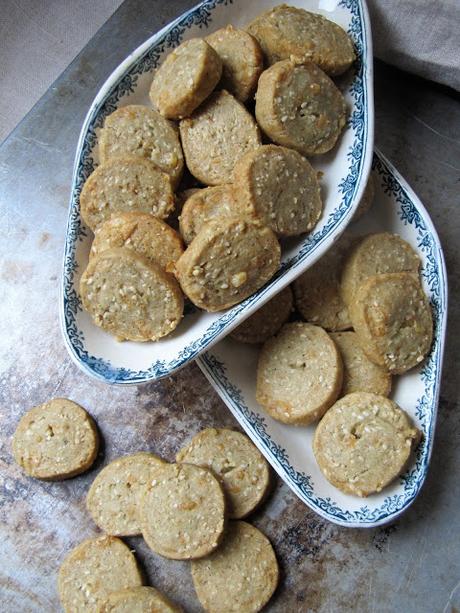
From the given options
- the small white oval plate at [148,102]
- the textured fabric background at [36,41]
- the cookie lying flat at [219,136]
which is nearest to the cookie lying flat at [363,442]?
the small white oval plate at [148,102]

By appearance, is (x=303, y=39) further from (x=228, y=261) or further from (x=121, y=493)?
(x=121, y=493)

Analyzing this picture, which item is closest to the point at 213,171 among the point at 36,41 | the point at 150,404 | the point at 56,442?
the point at 150,404

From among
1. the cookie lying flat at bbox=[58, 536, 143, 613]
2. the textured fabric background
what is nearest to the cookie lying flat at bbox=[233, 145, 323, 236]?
the cookie lying flat at bbox=[58, 536, 143, 613]

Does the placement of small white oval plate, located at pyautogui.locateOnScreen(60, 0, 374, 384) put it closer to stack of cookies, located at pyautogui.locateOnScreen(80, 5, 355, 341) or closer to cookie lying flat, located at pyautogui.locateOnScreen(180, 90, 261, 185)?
stack of cookies, located at pyautogui.locateOnScreen(80, 5, 355, 341)

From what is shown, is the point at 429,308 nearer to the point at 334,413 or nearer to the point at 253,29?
the point at 334,413

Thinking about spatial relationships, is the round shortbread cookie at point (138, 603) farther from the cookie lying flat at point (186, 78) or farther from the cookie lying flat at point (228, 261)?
the cookie lying flat at point (186, 78)

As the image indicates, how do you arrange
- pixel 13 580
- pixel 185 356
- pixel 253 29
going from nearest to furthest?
pixel 185 356 → pixel 253 29 → pixel 13 580

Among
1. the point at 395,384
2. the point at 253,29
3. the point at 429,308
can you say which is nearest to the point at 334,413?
the point at 395,384
